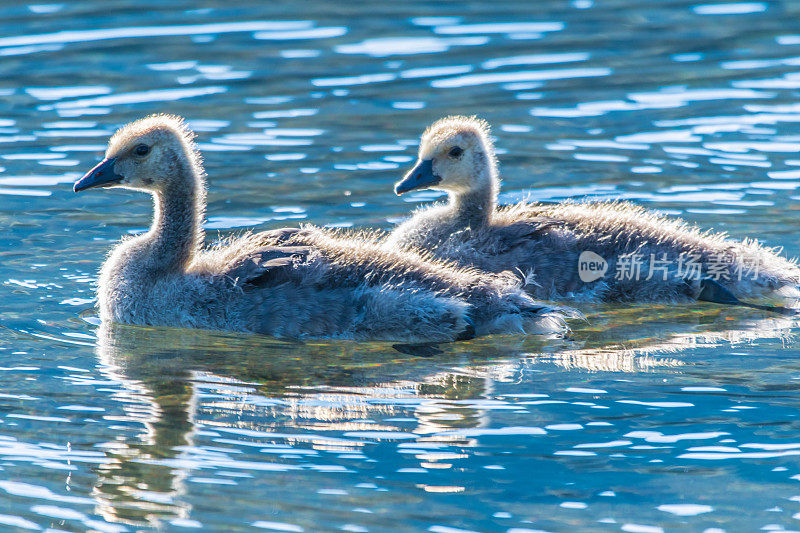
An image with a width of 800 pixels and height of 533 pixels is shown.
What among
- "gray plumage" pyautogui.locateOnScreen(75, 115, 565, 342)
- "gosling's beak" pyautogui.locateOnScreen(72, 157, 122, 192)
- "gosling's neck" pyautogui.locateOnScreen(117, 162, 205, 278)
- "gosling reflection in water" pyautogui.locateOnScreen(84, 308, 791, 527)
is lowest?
"gosling reflection in water" pyautogui.locateOnScreen(84, 308, 791, 527)

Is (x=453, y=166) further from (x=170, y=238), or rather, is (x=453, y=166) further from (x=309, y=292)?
(x=170, y=238)

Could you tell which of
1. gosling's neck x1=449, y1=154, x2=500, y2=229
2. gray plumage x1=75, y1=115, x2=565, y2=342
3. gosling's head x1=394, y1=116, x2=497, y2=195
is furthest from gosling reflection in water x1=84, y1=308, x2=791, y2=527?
gosling's head x1=394, y1=116, x2=497, y2=195

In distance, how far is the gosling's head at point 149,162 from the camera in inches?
331

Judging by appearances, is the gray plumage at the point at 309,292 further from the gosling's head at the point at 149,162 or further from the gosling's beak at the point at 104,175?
the gosling's beak at the point at 104,175

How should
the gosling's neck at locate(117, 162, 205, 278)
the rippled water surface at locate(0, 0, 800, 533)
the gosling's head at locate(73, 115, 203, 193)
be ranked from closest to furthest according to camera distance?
the rippled water surface at locate(0, 0, 800, 533)
the gosling's neck at locate(117, 162, 205, 278)
the gosling's head at locate(73, 115, 203, 193)

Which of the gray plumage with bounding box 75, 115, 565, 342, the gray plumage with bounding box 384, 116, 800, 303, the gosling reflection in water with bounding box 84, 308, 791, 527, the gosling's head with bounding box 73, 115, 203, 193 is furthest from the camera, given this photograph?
the gray plumage with bounding box 384, 116, 800, 303

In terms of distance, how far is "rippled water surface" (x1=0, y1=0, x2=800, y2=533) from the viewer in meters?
5.71

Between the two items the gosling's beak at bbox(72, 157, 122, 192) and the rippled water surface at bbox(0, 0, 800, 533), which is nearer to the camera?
the rippled water surface at bbox(0, 0, 800, 533)

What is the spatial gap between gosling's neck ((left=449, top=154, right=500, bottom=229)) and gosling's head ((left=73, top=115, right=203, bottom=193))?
1892 millimetres

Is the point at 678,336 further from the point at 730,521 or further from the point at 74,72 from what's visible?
the point at 74,72

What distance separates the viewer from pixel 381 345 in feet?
25.6

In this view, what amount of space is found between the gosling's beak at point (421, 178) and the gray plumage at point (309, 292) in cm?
95

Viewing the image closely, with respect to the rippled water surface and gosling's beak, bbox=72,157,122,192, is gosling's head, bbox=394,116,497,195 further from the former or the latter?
gosling's beak, bbox=72,157,122,192

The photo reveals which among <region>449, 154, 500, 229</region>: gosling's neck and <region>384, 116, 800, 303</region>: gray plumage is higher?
<region>449, 154, 500, 229</region>: gosling's neck
